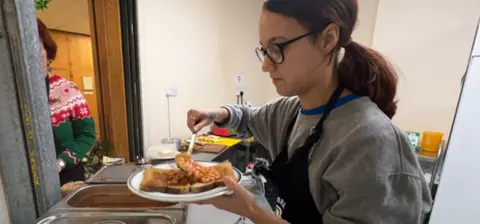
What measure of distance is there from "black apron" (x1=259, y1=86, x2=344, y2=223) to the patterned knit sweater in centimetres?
102

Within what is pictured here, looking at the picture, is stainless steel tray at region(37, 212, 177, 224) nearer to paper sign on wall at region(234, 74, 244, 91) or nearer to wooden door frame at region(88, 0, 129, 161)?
wooden door frame at region(88, 0, 129, 161)

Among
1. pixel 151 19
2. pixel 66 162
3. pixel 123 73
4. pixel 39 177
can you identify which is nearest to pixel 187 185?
pixel 39 177

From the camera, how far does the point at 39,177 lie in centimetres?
74

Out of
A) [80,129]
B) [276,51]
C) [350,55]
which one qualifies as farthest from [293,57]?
[80,129]

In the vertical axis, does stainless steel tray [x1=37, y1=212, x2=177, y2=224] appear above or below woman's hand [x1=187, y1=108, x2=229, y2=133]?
below

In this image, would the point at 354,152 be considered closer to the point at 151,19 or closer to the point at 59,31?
the point at 151,19

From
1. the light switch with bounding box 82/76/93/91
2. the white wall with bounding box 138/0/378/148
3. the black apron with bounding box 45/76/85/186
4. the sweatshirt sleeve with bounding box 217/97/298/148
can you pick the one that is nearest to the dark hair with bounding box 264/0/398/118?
the sweatshirt sleeve with bounding box 217/97/298/148

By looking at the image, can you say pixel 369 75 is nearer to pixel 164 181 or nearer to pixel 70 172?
pixel 164 181

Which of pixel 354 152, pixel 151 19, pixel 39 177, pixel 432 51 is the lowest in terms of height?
pixel 39 177

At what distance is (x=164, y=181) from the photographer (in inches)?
32.1

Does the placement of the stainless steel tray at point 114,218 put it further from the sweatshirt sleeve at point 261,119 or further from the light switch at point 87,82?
the light switch at point 87,82

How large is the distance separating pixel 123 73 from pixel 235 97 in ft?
5.19

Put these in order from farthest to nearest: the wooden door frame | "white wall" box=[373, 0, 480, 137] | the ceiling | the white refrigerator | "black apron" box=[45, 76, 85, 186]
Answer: "white wall" box=[373, 0, 480, 137] < the ceiling < the wooden door frame < the white refrigerator < "black apron" box=[45, 76, 85, 186]

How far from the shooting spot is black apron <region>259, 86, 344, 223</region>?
710 millimetres
